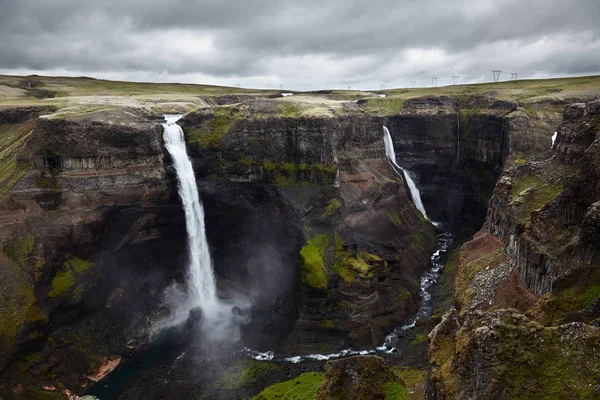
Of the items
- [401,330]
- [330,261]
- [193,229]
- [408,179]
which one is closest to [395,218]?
[330,261]

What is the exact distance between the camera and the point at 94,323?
45125 millimetres

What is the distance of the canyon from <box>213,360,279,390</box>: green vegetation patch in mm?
266

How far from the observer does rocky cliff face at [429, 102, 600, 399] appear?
42.1ft

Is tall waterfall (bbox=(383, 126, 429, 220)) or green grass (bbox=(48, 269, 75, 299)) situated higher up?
tall waterfall (bbox=(383, 126, 429, 220))

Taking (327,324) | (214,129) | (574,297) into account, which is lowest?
(327,324)

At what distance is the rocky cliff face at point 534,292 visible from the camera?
505 inches

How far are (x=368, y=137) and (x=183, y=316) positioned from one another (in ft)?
122

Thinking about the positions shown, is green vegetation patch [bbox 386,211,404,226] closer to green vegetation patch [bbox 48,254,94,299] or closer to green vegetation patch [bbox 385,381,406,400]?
green vegetation patch [bbox 385,381,406,400]

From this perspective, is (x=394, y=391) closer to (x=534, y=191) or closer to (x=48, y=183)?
(x=534, y=191)

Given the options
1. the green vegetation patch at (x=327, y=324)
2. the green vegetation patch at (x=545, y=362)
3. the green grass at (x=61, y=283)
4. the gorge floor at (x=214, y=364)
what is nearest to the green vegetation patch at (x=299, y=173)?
the green vegetation patch at (x=327, y=324)

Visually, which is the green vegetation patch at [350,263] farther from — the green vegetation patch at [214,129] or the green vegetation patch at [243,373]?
the green vegetation patch at [214,129]

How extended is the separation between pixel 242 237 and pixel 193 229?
6412 millimetres

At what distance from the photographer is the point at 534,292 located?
19.7 metres

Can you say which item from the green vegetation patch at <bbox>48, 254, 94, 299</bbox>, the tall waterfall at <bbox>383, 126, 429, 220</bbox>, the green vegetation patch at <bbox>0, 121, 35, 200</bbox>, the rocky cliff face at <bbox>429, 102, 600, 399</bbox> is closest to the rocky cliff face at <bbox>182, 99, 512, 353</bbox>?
the tall waterfall at <bbox>383, 126, 429, 220</bbox>
